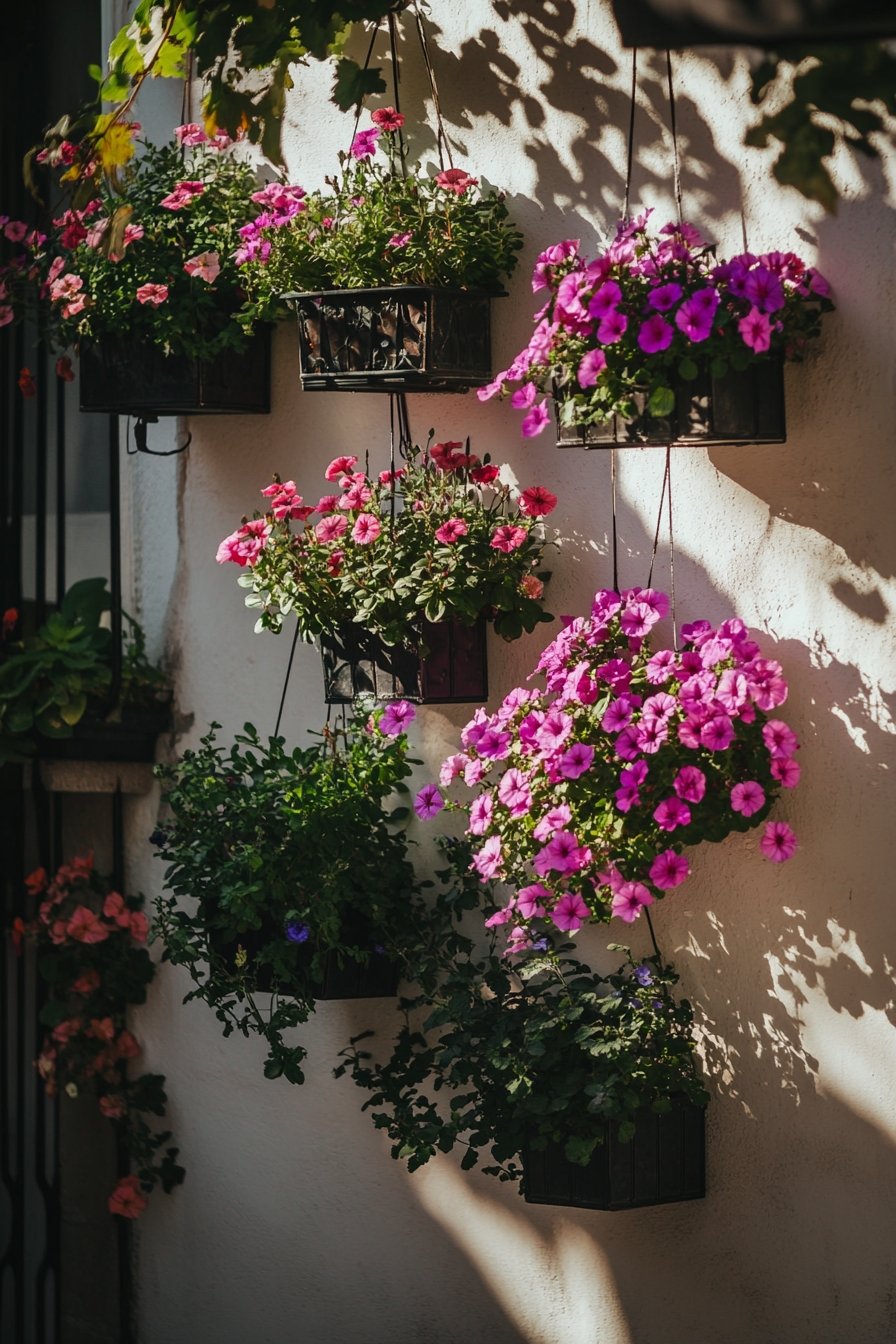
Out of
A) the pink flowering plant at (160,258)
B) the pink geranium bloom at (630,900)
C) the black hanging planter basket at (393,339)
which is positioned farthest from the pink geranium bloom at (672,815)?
the pink flowering plant at (160,258)

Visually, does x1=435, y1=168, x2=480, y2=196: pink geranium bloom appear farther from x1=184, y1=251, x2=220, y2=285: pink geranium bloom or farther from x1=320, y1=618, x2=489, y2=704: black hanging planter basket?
x1=320, y1=618, x2=489, y2=704: black hanging planter basket

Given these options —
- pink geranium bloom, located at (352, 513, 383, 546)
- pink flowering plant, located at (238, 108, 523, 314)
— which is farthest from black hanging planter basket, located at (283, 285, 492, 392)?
pink geranium bloom, located at (352, 513, 383, 546)

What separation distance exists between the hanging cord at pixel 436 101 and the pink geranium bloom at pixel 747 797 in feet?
5.16

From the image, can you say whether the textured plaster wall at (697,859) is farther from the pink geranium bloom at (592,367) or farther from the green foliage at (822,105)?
the green foliage at (822,105)

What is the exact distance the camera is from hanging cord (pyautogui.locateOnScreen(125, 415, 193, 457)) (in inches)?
152

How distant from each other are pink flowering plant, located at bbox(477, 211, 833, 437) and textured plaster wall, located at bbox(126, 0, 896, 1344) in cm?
15

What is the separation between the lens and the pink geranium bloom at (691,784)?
2.78 meters

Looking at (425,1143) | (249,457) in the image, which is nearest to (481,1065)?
(425,1143)

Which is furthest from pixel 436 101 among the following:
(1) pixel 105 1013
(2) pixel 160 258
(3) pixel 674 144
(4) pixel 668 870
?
(1) pixel 105 1013

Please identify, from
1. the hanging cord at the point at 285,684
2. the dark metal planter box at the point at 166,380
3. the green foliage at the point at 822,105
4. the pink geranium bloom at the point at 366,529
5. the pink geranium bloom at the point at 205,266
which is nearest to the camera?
the green foliage at the point at 822,105

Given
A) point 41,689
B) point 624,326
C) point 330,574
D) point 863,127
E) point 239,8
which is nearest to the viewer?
point 863,127

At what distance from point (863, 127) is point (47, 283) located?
2.24 m

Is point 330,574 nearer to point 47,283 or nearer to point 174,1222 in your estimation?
point 47,283

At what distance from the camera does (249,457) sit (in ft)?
12.7
